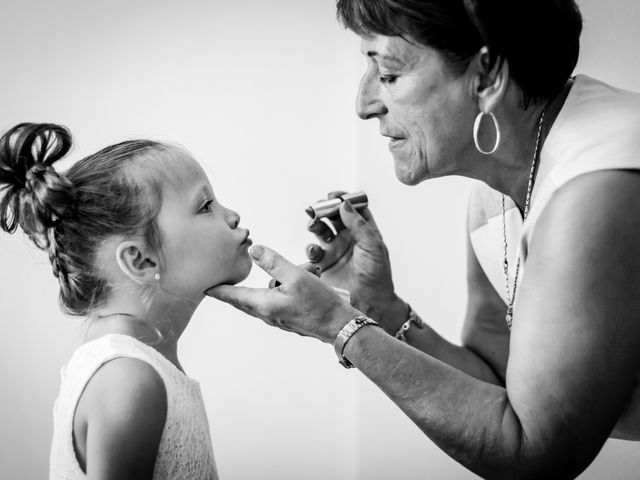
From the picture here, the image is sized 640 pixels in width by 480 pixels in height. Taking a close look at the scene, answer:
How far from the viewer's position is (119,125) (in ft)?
7.04

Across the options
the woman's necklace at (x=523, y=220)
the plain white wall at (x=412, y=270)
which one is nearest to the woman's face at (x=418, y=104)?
the woman's necklace at (x=523, y=220)

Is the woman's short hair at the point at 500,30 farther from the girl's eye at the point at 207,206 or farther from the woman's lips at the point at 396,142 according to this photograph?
the girl's eye at the point at 207,206

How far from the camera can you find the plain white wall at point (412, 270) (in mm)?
2154

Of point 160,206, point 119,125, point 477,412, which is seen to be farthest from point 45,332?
point 477,412

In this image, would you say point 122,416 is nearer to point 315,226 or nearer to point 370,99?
point 315,226

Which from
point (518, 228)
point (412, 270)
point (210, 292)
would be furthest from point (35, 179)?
point (412, 270)

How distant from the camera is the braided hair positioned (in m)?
1.15

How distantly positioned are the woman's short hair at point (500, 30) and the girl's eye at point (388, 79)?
0.07 m

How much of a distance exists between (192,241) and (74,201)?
203mm

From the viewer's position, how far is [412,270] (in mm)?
2197

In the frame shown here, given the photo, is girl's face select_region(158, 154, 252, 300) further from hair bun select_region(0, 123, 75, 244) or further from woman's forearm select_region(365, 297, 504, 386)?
woman's forearm select_region(365, 297, 504, 386)

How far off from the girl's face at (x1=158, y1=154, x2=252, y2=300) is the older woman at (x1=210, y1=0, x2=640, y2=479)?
0.14 ft

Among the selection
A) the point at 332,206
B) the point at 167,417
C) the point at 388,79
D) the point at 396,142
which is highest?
the point at 388,79

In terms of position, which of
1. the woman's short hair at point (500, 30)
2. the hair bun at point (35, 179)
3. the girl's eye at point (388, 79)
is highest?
the woman's short hair at point (500, 30)
